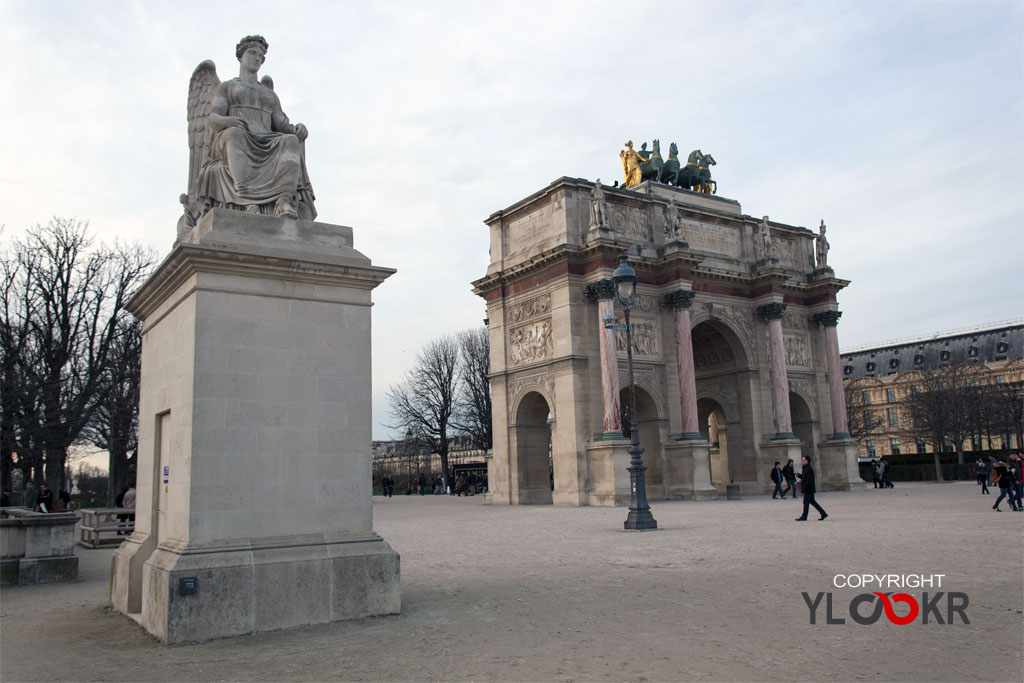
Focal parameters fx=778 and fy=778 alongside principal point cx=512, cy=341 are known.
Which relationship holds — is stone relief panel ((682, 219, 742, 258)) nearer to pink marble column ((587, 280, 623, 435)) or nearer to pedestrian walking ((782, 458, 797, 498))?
pink marble column ((587, 280, 623, 435))

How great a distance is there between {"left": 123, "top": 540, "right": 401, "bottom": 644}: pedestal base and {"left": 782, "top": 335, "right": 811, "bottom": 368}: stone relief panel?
3455 cm

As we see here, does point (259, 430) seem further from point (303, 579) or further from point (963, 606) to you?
point (963, 606)

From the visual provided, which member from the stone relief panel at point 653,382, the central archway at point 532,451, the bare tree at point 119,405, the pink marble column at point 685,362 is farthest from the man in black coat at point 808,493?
the bare tree at point 119,405

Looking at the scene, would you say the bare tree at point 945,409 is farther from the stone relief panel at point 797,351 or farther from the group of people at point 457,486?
the group of people at point 457,486

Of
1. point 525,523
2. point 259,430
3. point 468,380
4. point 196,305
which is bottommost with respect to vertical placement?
point 525,523

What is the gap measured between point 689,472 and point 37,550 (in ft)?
81.9

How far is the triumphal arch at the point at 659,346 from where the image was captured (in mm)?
32000

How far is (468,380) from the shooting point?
60.2 metres

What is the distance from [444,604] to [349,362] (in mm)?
2952

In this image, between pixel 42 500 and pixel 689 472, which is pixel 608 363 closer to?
pixel 689 472

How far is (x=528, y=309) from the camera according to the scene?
115ft

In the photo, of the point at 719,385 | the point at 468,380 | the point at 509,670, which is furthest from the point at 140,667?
the point at 468,380

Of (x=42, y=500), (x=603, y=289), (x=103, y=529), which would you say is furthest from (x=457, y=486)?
(x=103, y=529)

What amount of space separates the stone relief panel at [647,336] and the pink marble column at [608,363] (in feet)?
7.31
